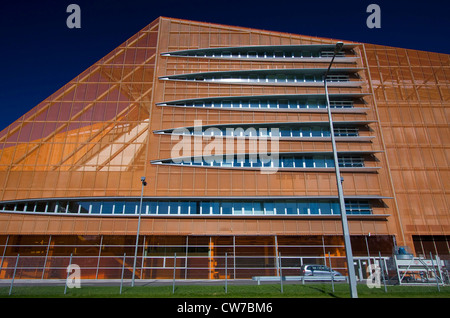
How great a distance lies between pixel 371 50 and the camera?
43125 millimetres

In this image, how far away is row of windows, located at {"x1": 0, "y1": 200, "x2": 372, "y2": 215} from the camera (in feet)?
104

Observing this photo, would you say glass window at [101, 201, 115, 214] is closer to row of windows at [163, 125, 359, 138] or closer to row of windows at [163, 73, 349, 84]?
row of windows at [163, 125, 359, 138]

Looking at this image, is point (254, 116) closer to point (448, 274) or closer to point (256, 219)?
point (256, 219)

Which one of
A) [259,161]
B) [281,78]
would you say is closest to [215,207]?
[259,161]

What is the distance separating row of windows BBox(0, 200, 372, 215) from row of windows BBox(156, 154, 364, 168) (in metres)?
4.32

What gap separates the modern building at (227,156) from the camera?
101 ft

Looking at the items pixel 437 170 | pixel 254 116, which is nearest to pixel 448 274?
pixel 437 170

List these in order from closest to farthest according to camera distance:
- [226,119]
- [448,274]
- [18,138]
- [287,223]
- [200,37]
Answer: [448,274]
[287,223]
[18,138]
[226,119]
[200,37]

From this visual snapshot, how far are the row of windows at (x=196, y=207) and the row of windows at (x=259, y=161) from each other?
14.2 ft

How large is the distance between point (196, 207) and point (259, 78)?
1989cm

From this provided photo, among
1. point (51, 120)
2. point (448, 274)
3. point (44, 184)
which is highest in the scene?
point (51, 120)

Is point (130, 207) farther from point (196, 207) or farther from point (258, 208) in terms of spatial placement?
point (258, 208)

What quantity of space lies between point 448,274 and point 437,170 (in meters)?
18.8

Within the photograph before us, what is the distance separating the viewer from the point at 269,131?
37031mm
